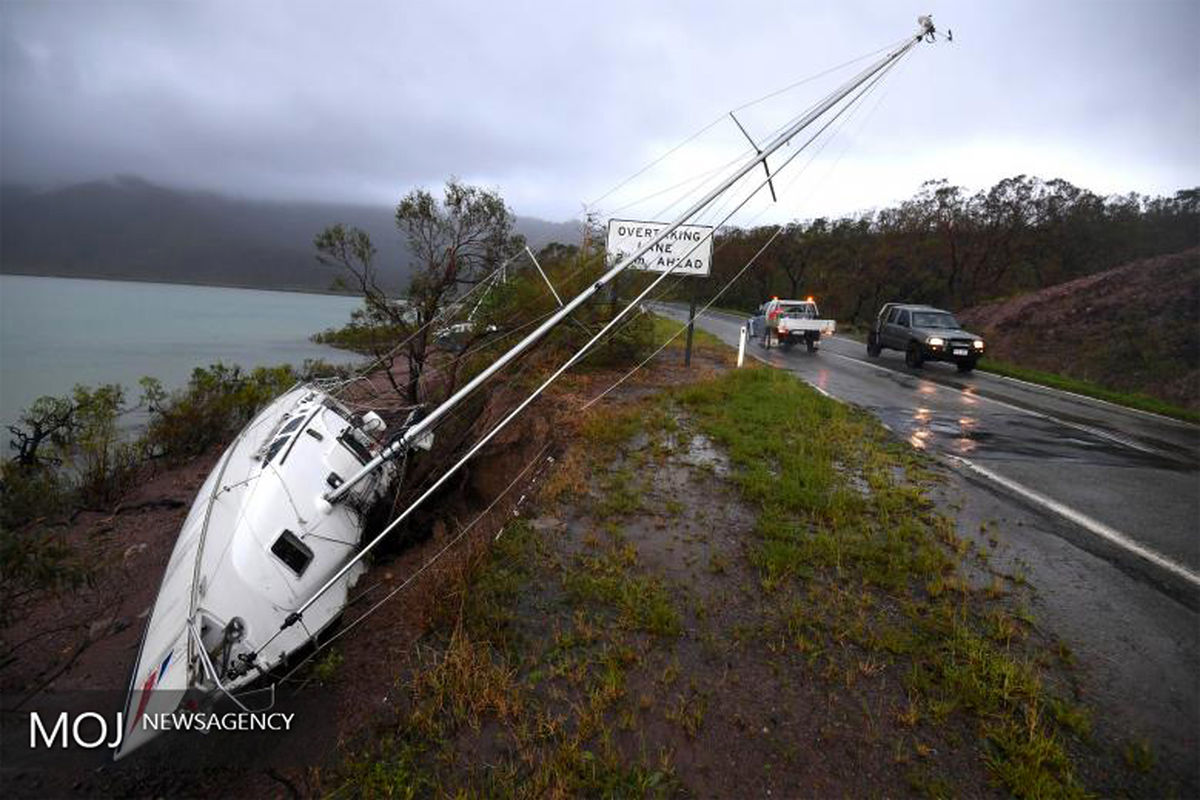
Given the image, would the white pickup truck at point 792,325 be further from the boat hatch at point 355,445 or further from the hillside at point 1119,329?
the boat hatch at point 355,445

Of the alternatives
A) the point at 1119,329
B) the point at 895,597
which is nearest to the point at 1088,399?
the point at 1119,329

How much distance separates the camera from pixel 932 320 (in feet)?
59.5

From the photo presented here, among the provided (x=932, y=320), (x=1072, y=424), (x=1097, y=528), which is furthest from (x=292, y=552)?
(x=932, y=320)

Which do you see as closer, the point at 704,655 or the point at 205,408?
the point at 704,655

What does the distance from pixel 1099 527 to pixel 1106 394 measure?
12600 mm

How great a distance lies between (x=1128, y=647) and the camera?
3.80 m

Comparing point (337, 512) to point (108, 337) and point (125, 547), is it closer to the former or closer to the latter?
point (125, 547)

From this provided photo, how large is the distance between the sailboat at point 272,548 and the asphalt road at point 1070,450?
4908mm

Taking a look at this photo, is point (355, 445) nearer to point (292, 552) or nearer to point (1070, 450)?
point (292, 552)

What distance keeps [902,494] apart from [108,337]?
2140 inches

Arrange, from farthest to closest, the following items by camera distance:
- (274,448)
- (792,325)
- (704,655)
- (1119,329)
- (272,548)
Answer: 1. (792,325)
2. (1119,329)
3. (274,448)
4. (272,548)
5. (704,655)

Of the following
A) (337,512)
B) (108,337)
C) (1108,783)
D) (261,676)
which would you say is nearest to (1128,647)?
(1108,783)

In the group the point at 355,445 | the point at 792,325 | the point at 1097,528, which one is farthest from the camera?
the point at 792,325

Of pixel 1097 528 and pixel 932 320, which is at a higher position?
pixel 932 320
